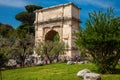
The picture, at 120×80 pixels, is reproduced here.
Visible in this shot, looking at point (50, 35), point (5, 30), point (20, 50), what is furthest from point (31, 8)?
point (20, 50)

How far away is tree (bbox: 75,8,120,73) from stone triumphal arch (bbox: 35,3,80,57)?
57.9 feet

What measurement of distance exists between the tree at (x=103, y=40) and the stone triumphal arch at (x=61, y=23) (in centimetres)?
1764

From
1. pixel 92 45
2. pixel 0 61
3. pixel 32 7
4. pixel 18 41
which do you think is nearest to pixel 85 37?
pixel 92 45

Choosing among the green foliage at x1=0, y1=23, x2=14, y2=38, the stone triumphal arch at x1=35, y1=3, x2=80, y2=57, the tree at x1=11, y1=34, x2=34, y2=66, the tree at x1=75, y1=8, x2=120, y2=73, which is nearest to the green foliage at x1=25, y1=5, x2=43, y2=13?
the green foliage at x1=0, y1=23, x2=14, y2=38

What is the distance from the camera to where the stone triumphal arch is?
31.9 m

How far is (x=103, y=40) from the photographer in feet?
39.4

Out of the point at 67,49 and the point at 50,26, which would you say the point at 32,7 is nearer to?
the point at 50,26

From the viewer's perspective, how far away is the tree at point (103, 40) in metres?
12.1

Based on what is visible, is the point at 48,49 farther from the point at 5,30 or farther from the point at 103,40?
the point at 5,30

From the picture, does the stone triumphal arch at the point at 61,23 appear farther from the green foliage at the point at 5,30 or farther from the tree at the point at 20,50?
the green foliage at the point at 5,30

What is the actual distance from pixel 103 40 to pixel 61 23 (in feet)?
69.7

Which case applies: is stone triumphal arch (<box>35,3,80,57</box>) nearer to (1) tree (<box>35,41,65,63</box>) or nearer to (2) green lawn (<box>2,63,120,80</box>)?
(1) tree (<box>35,41,65,63</box>)

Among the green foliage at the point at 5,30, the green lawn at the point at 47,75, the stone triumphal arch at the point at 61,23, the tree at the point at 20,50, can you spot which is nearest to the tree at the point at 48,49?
the tree at the point at 20,50

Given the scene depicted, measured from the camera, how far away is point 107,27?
1234cm
